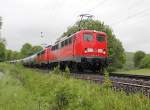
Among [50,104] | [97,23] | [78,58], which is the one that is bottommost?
[50,104]

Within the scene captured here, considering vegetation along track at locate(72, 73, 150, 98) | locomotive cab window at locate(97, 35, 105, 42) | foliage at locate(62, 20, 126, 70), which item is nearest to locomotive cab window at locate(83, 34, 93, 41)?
locomotive cab window at locate(97, 35, 105, 42)

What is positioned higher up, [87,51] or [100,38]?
[100,38]

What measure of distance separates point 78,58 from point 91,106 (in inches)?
684

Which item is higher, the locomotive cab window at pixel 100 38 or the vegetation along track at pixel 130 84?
the locomotive cab window at pixel 100 38

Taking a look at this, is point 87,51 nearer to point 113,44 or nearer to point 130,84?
point 130,84

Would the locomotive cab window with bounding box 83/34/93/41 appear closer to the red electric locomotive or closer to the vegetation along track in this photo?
the red electric locomotive

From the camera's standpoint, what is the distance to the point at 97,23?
86.4 m

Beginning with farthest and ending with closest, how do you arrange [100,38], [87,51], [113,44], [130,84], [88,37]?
1. [113,44]
2. [100,38]
3. [88,37]
4. [87,51]
5. [130,84]

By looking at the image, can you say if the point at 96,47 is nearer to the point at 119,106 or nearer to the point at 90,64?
the point at 90,64

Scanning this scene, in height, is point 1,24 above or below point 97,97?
above

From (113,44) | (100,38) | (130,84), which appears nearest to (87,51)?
(100,38)

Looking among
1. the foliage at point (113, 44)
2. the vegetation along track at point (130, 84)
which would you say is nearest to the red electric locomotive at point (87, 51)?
the vegetation along track at point (130, 84)

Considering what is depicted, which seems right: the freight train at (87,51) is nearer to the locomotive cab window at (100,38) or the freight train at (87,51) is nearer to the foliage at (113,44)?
the locomotive cab window at (100,38)

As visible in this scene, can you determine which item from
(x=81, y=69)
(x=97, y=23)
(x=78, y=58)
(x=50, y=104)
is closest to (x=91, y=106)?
(x=50, y=104)
